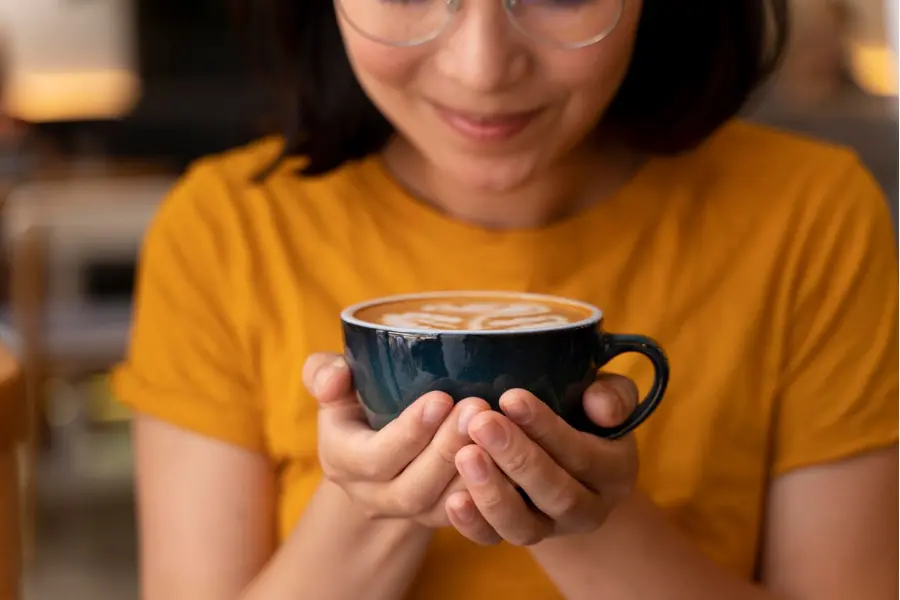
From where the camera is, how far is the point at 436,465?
0.59 meters

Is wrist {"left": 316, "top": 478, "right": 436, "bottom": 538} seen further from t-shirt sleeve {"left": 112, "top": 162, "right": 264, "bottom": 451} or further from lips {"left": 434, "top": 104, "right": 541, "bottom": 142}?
lips {"left": 434, "top": 104, "right": 541, "bottom": 142}

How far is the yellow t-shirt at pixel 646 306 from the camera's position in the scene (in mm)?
881

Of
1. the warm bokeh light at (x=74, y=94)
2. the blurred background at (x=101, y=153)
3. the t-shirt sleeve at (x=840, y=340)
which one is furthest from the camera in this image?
the warm bokeh light at (x=74, y=94)

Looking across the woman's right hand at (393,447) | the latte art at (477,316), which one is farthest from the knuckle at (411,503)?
the latte art at (477,316)

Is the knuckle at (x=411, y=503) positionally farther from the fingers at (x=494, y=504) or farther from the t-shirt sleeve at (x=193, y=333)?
the t-shirt sleeve at (x=193, y=333)

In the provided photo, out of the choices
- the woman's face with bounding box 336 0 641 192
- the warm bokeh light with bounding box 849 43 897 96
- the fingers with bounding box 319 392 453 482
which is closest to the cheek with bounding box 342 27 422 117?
the woman's face with bounding box 336 0 641 192

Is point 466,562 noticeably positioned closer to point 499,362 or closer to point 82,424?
point 499,362

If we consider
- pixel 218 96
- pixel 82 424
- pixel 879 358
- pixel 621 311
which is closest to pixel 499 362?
pixel 621 311

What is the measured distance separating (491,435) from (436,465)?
51 mm

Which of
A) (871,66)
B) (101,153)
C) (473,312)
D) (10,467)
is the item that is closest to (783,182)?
(473,312)

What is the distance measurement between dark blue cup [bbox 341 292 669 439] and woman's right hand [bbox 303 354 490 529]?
0.04 feet

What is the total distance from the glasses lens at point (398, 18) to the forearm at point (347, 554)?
1.11 feet

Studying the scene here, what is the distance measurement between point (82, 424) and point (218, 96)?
1.31 m

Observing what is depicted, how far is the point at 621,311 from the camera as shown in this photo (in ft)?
2.99
